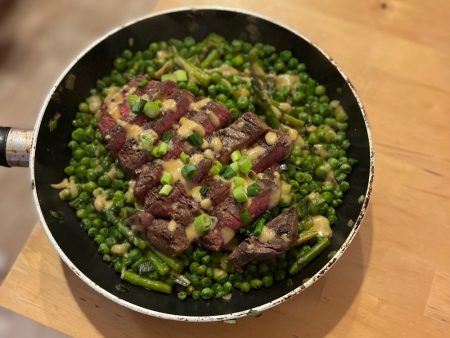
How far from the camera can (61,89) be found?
2.82 meters

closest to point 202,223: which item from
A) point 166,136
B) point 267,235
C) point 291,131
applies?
point 267,235

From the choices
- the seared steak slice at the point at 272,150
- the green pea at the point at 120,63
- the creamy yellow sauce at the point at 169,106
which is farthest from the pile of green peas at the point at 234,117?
the creamy yellow sauce at the point at 169,106

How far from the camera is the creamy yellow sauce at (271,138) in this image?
262 cm

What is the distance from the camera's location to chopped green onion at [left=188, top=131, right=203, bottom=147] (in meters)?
2.59

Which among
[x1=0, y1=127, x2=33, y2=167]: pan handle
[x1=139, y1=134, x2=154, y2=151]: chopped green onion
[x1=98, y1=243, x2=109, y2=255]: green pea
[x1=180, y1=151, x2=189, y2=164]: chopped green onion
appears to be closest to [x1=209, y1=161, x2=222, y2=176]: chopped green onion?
[x1=180, y1=151, x2=189, y2=164]: chopped green onion

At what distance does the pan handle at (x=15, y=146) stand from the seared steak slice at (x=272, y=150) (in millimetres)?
1223

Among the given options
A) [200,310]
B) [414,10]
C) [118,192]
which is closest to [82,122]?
[118,192]

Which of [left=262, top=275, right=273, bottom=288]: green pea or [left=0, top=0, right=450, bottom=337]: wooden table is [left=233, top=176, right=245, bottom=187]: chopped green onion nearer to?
[left=262, top=275, right=273, bottom=288]: green pea

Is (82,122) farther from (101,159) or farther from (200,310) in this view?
(200,310)

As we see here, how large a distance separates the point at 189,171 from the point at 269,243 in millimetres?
539

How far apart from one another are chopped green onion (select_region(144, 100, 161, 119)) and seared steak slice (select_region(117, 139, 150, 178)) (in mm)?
169

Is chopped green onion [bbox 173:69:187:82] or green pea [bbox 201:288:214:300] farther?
chopped green onion [bbox 173:69:187:82]

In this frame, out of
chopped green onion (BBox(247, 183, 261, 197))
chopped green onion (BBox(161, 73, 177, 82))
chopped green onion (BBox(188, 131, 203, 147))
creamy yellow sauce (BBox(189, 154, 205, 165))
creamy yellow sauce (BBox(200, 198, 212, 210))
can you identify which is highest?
chopped green onion (BBox(161, 73, 177, 82))

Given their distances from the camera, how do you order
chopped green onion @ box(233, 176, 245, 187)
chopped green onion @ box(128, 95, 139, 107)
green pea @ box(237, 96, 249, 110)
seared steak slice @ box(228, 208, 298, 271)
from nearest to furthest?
seared steak slice @ box(228, 208, 298, 271)
chopped green onion @ box(233, 176, 245, 187)
chopped green onion @ box(128, 95, 139, 107)
green pea @ box(237, 96, 249, 110)
